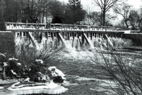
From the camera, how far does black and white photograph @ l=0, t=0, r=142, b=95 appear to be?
1698cm

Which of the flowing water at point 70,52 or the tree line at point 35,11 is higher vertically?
the tree line at point 35,11

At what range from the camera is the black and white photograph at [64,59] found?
1698 cm

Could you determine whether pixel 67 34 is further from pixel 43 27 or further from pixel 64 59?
pixel 64 59

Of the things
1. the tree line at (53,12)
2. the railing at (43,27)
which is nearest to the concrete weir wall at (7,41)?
the railing at (43,27)

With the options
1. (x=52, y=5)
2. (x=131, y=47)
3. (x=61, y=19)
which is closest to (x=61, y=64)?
(x=131, y=47)

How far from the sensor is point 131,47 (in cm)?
5841

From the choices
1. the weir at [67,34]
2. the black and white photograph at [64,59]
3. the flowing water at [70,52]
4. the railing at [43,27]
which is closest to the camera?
the black and white photograph at [64,59]

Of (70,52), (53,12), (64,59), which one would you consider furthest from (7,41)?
(53,12)

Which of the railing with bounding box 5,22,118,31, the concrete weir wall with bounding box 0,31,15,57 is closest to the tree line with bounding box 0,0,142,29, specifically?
the railing with bounding box 5,22,118,31

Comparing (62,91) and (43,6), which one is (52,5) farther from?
(62,91)

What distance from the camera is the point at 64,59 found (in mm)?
39781

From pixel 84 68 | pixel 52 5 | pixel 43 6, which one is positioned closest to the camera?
pixel 84 68

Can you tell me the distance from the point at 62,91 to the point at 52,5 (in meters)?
71.3

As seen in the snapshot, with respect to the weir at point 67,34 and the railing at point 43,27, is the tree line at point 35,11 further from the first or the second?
the weir at point 67,34
